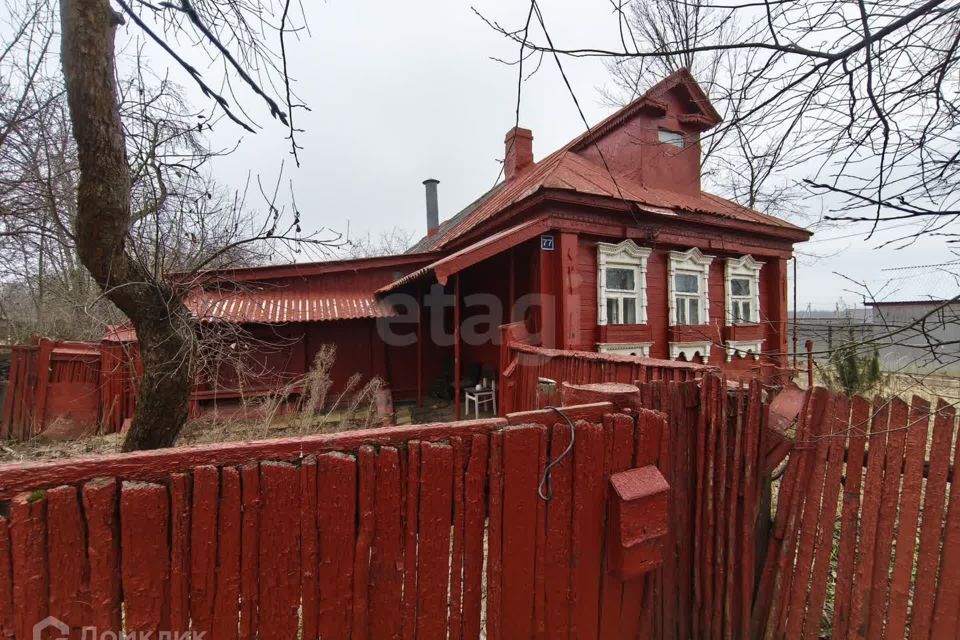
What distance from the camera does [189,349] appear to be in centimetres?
380

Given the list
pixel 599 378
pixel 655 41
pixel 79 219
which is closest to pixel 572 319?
pixel 599 378

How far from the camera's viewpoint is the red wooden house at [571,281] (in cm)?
721

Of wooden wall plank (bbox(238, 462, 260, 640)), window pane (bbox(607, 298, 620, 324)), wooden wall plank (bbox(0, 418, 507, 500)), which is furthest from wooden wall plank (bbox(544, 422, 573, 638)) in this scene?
window pane (bbox(607, 298, 620, 324))

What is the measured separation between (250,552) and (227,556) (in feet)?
0.21

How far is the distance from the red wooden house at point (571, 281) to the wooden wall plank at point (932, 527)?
5.12 metres

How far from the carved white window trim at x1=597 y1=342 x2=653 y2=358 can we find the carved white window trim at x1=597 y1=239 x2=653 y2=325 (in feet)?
1.45

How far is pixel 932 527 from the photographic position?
1878 millimetres

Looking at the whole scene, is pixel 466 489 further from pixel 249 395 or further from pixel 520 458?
pixel 249 395

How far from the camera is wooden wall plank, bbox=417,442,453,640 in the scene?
1.49m

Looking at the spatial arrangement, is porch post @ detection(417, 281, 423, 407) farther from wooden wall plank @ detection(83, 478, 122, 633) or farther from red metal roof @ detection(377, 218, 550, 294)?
wooden wall plank @ detection(83, 478, 122, 633)

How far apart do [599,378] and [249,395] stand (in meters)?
7.29

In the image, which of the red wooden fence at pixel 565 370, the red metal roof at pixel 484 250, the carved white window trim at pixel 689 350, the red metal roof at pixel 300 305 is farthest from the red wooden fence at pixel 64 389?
the carved white window trim at pixel 689 350

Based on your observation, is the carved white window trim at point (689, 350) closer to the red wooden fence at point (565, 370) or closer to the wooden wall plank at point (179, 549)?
the red wooden fence at point (565, 370)

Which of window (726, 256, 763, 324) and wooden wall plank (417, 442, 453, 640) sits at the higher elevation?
window (726, 256, 763, 324)
